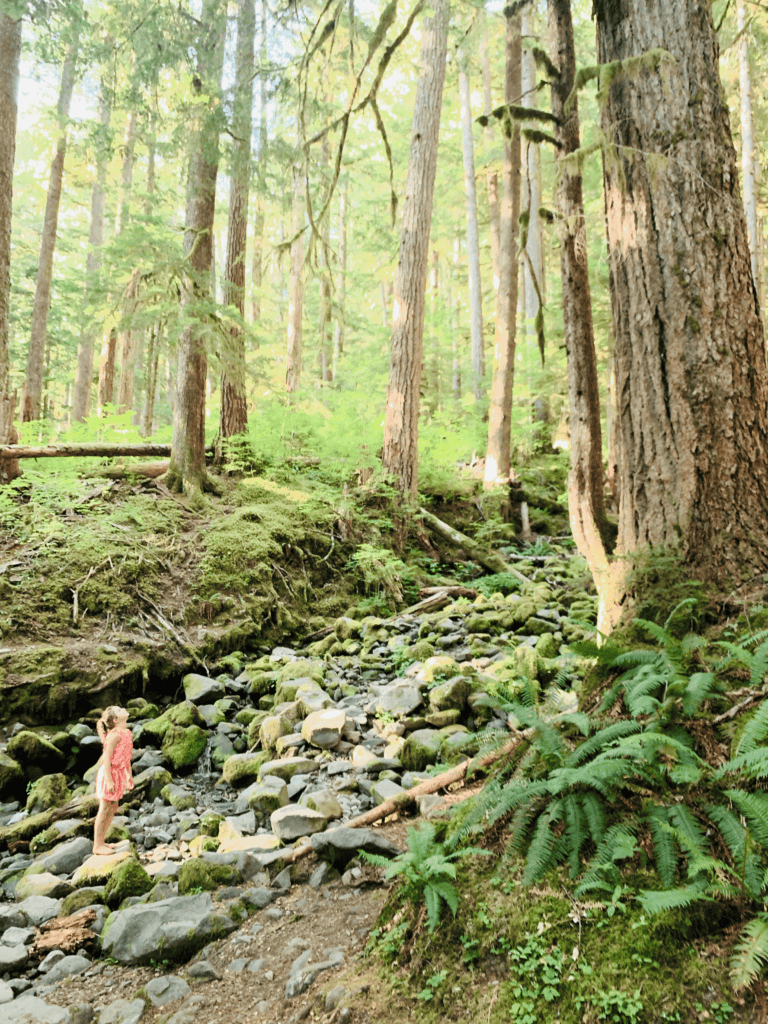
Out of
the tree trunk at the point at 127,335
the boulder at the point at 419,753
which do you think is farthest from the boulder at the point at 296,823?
the tree trunk at the point at 127,335

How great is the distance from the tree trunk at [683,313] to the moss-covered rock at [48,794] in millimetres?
4515

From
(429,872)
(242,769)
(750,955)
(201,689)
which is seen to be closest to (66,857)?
(242,769)

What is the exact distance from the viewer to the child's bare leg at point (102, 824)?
12.9 ft

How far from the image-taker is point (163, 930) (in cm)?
288

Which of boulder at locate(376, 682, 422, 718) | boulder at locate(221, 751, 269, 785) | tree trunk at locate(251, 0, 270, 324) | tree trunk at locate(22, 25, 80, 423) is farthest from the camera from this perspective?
tree trunk at locate(22, 25, 80, 423)

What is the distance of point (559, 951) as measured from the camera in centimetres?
195

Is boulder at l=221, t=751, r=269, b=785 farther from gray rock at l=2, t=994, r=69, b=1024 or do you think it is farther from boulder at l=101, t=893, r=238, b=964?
gray rock at l=2, t=994, r=69, b=1024

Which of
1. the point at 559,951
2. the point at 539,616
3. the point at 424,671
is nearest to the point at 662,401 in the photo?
the point at 559,951

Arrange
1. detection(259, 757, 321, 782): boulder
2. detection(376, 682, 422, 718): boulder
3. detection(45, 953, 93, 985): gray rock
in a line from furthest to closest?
detection(376, 682, 422, 718): boulder, detection(259, 757, 321, 782): boulder, detection(45, 953, 93, 985): gray rock

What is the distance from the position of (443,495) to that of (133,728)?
7.56 metres

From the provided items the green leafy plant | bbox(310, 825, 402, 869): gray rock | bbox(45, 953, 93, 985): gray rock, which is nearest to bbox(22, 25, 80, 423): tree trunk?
bbox(45, 953, 93, 985): gray rock

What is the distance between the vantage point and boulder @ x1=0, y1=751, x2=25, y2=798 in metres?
4.64

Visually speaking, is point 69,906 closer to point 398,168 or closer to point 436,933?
point 436,933

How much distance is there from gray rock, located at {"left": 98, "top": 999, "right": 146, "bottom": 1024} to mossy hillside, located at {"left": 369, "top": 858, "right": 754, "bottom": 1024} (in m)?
1.04
